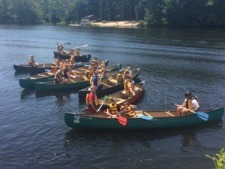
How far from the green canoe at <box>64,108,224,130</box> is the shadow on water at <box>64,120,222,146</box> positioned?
270mm

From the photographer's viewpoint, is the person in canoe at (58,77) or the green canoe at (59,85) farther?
the person in canoe at (58,77)

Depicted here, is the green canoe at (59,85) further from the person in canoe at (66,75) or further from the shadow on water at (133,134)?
the shadow on water at (133,134)

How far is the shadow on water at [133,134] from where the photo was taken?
20328 mm

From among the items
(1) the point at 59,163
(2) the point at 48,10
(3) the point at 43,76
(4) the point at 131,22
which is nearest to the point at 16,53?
(3) the point at 43,76

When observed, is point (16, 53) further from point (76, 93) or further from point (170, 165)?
point (170, 165)

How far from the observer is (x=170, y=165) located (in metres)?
17.4

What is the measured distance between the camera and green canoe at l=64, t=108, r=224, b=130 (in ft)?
67.2

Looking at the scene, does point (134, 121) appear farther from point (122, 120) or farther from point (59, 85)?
point (59, 85)

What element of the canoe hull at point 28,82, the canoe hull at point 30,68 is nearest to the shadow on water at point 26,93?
the canoe hull at point 28,82

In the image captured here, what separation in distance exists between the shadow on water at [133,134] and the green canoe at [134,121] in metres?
0.27

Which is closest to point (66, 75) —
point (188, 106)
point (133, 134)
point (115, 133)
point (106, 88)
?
point (106, 88)

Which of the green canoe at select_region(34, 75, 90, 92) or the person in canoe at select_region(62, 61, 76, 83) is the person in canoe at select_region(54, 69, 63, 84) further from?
the person in canoe at select_region(62, 61, 76, 83)

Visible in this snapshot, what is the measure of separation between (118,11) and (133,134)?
105 m

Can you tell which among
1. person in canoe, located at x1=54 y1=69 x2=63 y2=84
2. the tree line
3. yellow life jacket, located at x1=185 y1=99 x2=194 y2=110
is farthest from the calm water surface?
the tree line
